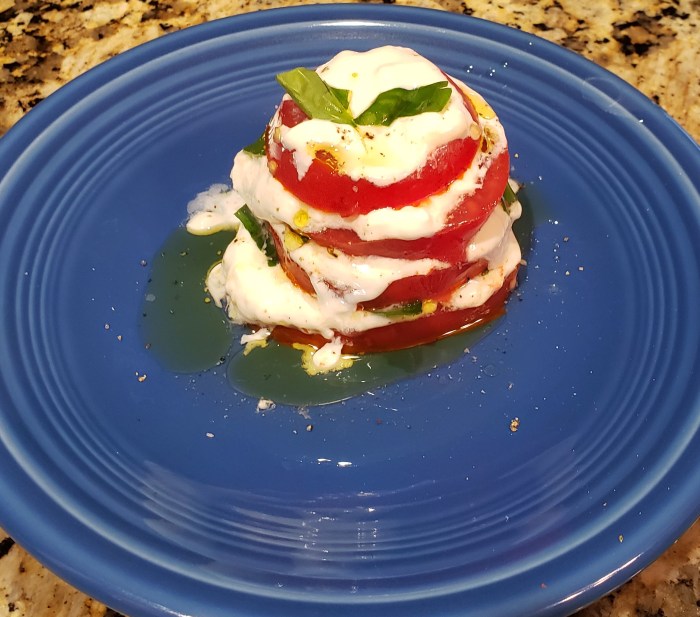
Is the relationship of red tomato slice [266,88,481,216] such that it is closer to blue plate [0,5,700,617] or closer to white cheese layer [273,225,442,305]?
white cheese layer [273,225,442,305]

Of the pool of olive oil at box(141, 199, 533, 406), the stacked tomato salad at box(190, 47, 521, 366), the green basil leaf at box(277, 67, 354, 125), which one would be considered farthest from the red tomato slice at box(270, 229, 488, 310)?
the green basil leaf at box(277, 67, 354, 125)

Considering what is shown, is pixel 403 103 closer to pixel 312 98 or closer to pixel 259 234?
pixel 312 98

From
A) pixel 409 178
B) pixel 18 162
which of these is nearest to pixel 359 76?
pixel 409 178

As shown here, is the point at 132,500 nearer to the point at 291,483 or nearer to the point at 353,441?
the point at 291,483

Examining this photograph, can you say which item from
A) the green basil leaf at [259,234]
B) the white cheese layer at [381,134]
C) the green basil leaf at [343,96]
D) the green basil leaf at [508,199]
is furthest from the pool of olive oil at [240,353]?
the green basil leaf at [343,96]

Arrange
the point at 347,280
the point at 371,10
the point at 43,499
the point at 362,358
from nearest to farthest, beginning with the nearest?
the point at 43,499
the point at 347,280
the point at 362,358
the point at 371,10

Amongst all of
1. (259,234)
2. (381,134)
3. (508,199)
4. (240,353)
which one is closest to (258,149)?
(259,234)
